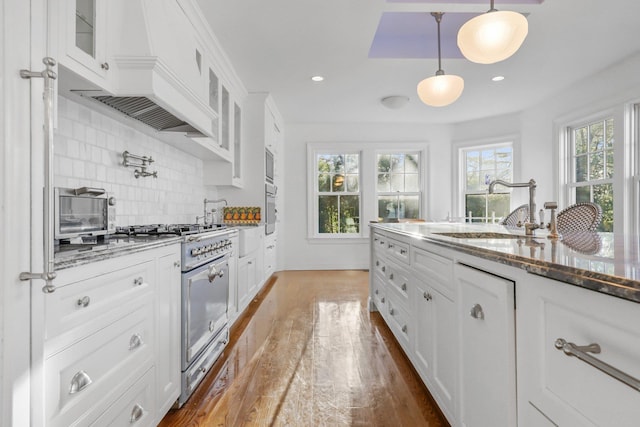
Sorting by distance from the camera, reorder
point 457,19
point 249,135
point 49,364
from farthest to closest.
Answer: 1. point 249,135
2. point 457,19
3. point 49,364

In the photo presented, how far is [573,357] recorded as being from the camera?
0.73 meters

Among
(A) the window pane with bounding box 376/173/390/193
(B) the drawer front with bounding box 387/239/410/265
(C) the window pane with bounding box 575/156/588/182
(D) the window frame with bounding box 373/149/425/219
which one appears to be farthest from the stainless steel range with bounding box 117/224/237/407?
(C) the window pane with bounding box 575/156/588/182

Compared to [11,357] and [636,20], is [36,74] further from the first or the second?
[636,20]

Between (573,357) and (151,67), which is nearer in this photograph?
(573,357)

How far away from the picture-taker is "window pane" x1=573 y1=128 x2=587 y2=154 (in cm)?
444

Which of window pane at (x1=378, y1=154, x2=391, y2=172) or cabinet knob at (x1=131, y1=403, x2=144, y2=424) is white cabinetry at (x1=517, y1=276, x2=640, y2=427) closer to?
cabinet knob at (x1=131, y1=403, x2=144, y2=424)

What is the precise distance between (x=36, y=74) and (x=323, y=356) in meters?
2.12

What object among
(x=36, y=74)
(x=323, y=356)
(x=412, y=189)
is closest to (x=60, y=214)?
(x=36, y=74)

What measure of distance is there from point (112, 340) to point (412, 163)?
19.1 ft

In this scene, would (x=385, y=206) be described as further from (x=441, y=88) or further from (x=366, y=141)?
(x=441, y=88)

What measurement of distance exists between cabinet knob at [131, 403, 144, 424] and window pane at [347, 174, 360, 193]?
511 centimetres

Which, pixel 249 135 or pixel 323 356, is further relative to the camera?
pixel 249 135

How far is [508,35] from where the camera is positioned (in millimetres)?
1999

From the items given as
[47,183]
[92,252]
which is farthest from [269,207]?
[47,183]
